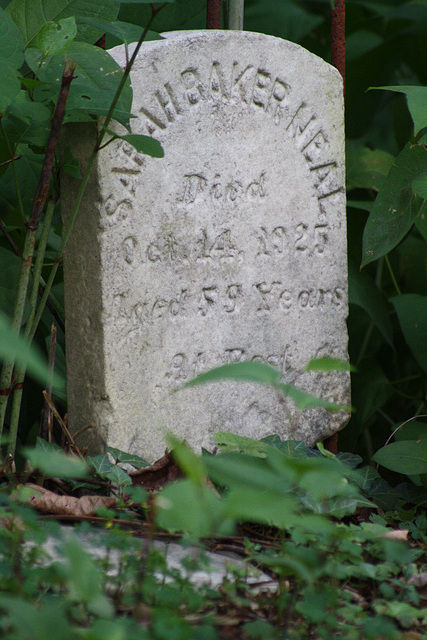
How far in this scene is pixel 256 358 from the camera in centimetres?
184

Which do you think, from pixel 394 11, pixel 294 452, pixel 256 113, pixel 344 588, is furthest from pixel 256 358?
pixel 394 11

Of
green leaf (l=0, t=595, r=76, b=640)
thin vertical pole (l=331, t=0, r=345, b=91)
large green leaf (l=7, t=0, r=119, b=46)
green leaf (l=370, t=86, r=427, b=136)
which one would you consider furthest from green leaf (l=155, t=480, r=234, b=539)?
thin vertical pole (l=331, t=0, r=345, b=91)

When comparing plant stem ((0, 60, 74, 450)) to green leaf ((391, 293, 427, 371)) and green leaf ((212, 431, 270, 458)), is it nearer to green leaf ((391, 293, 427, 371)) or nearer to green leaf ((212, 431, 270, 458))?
green leaf ((212, 431, 270, 458))

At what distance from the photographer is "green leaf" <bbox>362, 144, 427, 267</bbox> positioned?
1815mm

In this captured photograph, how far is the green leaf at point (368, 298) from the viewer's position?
7.54 ft

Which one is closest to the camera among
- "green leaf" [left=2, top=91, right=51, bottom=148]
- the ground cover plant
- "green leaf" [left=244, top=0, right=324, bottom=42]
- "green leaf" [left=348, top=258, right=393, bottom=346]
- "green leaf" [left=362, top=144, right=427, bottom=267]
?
the ground cover plant

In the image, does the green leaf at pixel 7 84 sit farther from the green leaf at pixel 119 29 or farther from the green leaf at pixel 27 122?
the green leaf at pixel 119 29

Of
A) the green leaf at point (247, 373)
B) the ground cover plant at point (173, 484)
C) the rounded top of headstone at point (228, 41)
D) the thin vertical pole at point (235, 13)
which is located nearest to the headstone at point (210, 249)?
the rounded top of headstone at point (228, 41)

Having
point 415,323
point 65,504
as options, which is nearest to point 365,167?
point 415,323

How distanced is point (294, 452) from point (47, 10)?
1.12 m

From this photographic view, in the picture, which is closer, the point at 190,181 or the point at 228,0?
the point at 190,181

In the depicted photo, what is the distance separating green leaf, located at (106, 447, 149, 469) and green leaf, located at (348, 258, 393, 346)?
1.00m

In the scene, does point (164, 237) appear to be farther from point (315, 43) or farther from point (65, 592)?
point (315, 43)

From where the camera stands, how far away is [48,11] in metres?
1.56
